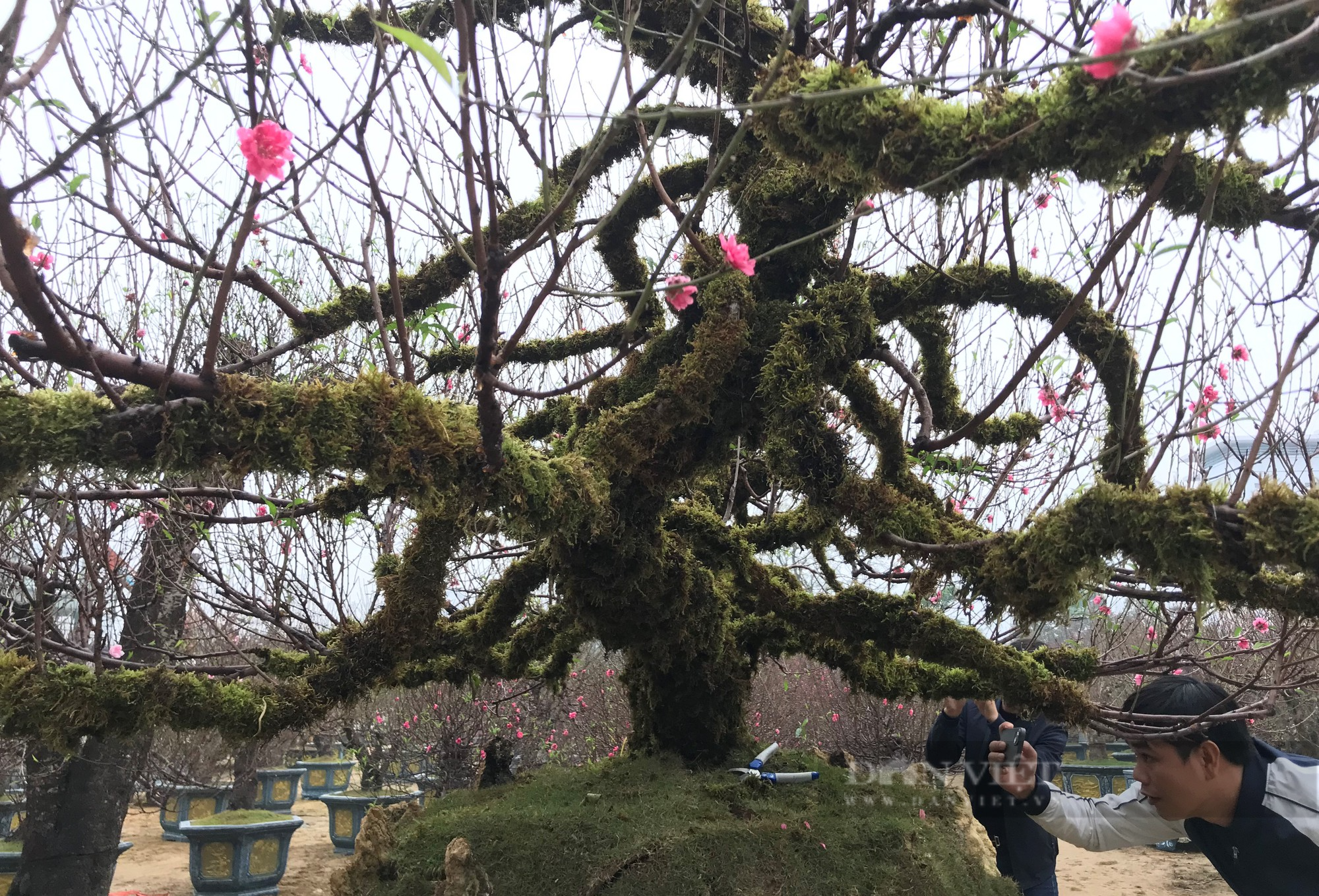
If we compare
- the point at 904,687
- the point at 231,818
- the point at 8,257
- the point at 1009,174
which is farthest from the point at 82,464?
the point at 231,818

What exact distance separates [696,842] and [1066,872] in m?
7.52

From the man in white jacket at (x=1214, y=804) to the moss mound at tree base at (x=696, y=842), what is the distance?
44 centimetres

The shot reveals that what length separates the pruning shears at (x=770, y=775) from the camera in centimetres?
276

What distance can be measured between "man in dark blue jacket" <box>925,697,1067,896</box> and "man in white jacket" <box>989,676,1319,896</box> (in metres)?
0.64

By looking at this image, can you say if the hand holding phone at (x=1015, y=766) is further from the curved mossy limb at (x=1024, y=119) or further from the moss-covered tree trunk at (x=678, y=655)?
the curved mossy limb at (x=1024, y=119)

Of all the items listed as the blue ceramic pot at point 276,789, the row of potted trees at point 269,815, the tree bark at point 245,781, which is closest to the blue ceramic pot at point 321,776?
the row of potted trees at point 269,815

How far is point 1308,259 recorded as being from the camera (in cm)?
187

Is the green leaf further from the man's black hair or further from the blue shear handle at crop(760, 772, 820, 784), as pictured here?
the blue shear handle at crop(760, 772, 820, 784)

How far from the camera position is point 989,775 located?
290 cm

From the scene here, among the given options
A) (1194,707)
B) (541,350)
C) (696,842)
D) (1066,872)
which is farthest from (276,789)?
(1194,707)

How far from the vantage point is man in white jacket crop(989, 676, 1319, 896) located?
1.84m

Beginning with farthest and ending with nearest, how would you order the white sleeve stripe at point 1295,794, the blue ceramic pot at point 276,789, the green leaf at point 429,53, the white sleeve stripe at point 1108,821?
the blue ceramic pot at point 276,789, the white sleeve stripe at point 1108,821, the white sleeve stripe at point 1295,794, the green leaf at point 429,53

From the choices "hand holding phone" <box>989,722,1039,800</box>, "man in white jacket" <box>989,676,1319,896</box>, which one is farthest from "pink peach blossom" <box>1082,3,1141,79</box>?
"hand holding phone" <box>989,722,1039,800</box>

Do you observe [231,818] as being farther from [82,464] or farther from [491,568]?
[82,464]
